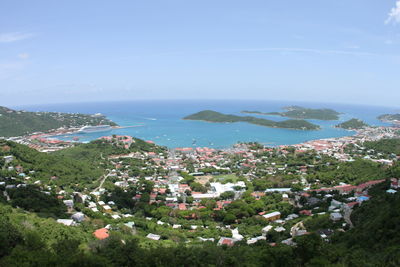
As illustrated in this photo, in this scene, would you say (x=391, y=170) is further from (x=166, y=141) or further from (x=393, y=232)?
(x=166, y=141)

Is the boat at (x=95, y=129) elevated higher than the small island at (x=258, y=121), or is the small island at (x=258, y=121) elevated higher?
the small island at (x=258, y=121)

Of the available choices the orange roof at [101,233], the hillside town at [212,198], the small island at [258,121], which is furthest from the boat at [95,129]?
the orange roof at [101,233]

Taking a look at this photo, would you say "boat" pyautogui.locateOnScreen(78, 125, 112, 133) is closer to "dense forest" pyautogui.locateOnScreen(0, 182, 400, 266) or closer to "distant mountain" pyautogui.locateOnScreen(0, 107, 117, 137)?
"distant mountain" pyautogui.locateOnScreen(0, 107, 117, 137)

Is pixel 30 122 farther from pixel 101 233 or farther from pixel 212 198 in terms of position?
pixel 101 233

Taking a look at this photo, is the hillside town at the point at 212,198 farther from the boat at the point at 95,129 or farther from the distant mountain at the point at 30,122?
the distant mountain at the point at 30,122

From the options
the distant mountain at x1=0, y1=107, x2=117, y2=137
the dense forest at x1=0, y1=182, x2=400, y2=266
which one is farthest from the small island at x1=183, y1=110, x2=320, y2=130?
the dense forest at x1=0, y1=182, x2=400, y2=266

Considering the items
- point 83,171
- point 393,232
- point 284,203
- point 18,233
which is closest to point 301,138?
point 284,203

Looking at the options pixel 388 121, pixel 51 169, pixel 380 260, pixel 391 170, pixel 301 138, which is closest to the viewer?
→ pixel 380 260

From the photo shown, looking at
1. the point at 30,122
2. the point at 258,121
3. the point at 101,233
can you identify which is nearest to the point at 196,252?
the point at 101,233
